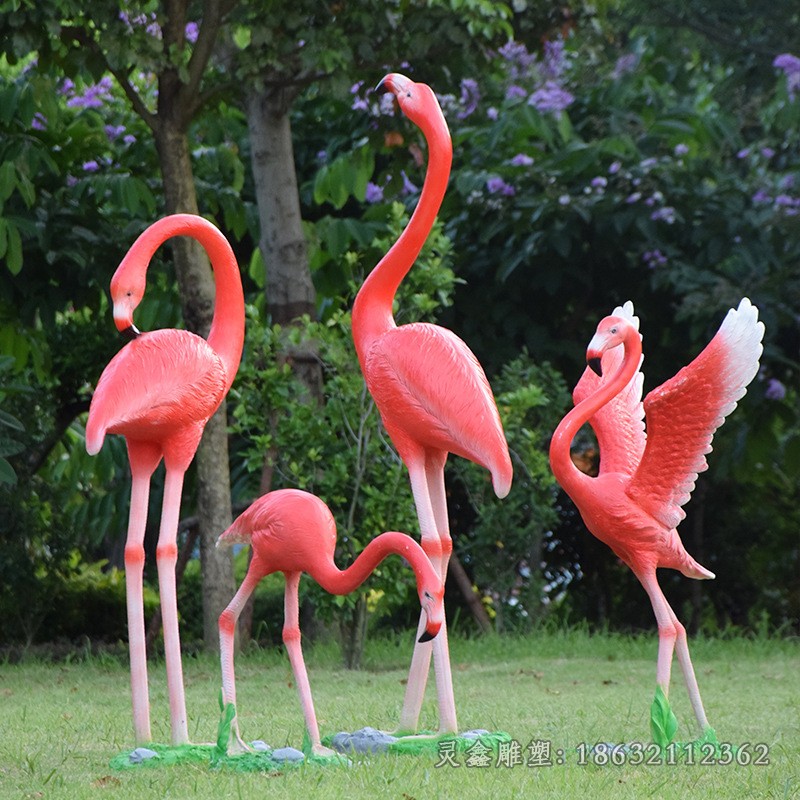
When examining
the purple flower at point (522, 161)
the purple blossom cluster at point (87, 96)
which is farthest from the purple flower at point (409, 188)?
the purple blossom cluster at point (87, 96)

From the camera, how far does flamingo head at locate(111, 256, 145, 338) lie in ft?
17.3

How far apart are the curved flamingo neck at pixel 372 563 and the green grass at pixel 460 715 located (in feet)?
2.24

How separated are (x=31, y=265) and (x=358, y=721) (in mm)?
5108

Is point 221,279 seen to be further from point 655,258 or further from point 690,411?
point 655,258

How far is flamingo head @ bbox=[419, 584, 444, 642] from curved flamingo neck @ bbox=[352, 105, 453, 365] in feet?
4.30

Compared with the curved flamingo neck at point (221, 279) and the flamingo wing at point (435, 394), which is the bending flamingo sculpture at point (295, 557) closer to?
the flamingo wing at point (435, 394)

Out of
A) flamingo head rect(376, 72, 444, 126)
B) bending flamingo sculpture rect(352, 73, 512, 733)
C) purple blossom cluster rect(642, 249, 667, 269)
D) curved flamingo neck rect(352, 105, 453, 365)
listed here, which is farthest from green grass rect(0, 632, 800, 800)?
purple blossom cluster rect(642, 249, 667, 269)

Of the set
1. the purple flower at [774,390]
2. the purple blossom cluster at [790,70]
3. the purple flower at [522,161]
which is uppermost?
the purple blossom cluster at [790,70]

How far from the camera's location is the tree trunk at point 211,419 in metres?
8.40

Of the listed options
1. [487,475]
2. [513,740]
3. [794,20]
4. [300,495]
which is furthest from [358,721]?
[794,20]

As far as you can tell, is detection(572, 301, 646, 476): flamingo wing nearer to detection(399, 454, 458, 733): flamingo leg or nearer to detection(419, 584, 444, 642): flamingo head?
detection(399, 454, 458, 733): flamingo leg

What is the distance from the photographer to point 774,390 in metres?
10.3

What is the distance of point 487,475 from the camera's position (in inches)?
Result: 385

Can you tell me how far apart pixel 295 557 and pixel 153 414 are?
78cm
